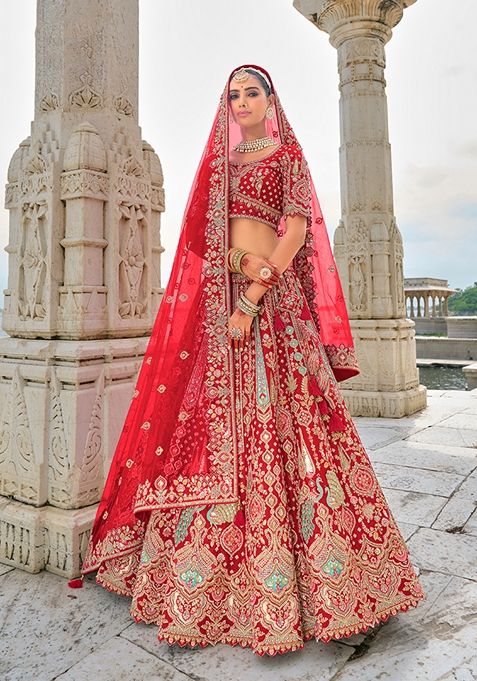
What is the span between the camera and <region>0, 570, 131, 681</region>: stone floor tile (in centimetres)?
141

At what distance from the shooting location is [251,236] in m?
1.76

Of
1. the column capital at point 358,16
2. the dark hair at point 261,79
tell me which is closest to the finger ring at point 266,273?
the dark hair at point 261,79

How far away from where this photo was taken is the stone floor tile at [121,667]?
1.34 meters

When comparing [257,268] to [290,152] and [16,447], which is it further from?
[16,447]

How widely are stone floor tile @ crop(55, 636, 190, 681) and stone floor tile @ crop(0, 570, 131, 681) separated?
37 mm

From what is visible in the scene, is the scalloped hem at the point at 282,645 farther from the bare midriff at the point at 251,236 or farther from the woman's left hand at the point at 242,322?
the bare midriff at the point at 251,236

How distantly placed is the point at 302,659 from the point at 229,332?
1.07 metres

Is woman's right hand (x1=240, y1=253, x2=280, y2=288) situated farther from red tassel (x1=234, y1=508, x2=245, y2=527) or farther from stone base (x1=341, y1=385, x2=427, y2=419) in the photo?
stone base (x1=341, y1=385, x2=427, y2=419)

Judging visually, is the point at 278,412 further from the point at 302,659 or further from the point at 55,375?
the point at 55,375

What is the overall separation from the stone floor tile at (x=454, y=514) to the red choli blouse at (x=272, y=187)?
185 centimetres

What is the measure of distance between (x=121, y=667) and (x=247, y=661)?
0.38 meters

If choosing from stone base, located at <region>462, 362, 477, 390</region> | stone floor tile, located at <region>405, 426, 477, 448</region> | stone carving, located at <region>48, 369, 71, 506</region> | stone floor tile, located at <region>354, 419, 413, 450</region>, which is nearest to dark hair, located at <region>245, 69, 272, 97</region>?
stone carving, located at <region>48, 369, 71, 506</region>

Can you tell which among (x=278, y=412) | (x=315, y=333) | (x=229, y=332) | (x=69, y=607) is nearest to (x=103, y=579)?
(x=69, y=607)

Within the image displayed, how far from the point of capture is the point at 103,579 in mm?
1775
